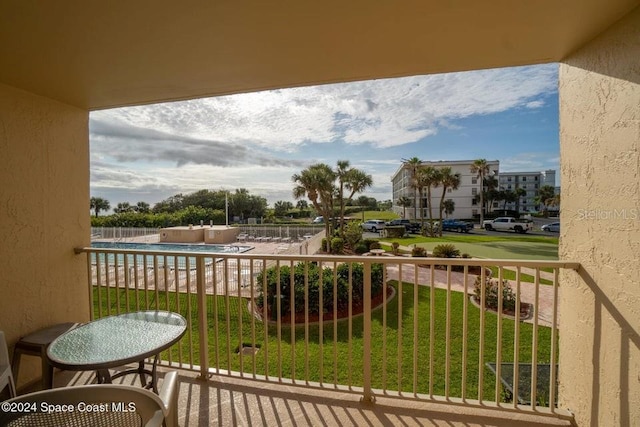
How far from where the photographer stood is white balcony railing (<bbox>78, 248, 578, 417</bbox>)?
6.41ft

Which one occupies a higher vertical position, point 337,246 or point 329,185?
point 329,185

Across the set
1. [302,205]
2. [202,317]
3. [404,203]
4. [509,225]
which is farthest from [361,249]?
[509,225]

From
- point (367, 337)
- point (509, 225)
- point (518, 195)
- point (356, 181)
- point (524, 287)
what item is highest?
point (356, 181)

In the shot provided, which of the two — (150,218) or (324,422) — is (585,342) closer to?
(324,422)

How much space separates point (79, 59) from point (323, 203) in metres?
17.7

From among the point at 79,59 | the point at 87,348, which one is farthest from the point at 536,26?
the point at 87,348

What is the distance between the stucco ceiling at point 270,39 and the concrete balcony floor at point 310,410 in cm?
225

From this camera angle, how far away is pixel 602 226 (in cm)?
160

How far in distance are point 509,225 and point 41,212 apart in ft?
105

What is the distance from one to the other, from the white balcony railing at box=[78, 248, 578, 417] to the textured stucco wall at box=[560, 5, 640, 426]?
0.42 ft

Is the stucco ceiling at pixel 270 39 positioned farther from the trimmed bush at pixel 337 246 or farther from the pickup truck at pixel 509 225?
the pickup truck at pixel 509 225

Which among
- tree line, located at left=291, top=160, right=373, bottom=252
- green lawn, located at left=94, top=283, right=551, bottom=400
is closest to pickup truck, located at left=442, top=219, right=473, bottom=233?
tree line, located at left=291, top=160, right=373, bottom=252

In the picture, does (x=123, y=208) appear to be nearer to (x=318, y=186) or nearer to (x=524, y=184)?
(x=318, y=186)

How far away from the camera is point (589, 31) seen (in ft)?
5.17
